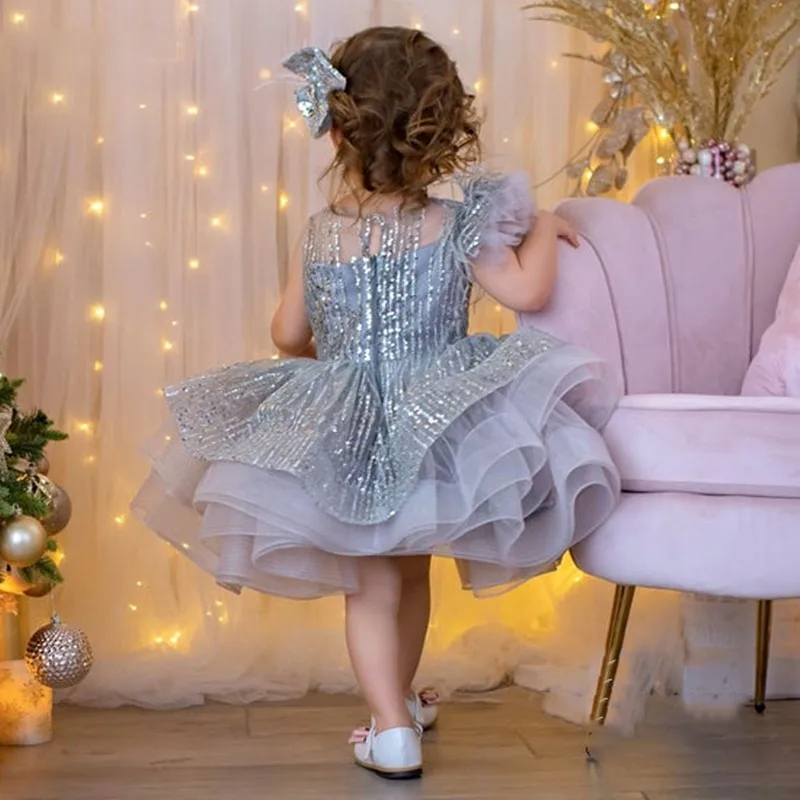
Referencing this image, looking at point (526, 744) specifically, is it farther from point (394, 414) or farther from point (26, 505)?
point (26, 505)

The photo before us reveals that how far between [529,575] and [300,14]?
3.93 ft

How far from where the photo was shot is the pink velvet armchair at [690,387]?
180cm

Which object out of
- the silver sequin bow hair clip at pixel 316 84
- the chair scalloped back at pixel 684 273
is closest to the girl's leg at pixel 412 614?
the chair scalloped back at pixel 684 273

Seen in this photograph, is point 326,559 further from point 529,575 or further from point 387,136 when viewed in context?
point 387,136

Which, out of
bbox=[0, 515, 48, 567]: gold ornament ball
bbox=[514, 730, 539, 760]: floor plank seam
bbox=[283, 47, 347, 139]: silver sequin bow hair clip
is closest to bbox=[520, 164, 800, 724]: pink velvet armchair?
bbox=[514, 730, 539, 760]: floor plank seam

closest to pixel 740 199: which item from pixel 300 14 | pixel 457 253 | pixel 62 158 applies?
pixel 457 253

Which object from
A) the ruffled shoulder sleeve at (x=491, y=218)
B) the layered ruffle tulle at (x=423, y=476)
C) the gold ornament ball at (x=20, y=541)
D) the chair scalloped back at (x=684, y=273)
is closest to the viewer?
the layered ruffle tulle at (x=423, y=476)

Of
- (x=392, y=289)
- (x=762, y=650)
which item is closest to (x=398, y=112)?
(x=392, y=289)

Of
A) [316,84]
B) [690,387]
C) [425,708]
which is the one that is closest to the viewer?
[316,84]

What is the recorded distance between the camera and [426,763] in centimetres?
200

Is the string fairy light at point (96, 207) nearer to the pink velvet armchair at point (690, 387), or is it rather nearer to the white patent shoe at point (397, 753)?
the pink velvet armchair at point (690, 387)

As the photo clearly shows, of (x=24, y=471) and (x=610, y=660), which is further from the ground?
(x=24, y=471)

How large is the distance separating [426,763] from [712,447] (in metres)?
0.61

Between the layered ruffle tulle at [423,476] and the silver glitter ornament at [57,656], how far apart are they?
0.83 ft
